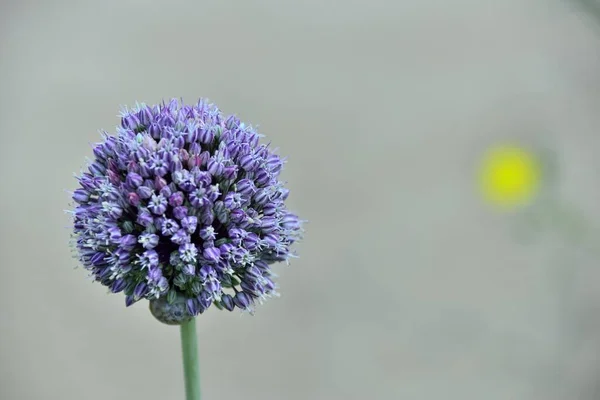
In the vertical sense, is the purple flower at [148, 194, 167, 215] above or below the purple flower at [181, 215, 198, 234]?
above

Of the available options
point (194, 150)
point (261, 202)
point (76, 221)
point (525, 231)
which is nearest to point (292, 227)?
point (261, 202)

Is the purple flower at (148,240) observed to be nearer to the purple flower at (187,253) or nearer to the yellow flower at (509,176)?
the purple flower at (187,253)

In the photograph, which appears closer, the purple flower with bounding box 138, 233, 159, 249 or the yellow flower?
the purple flower with bounding box 138, 233, 159, 249

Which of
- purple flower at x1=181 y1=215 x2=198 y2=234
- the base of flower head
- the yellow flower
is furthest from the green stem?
the yellow flower

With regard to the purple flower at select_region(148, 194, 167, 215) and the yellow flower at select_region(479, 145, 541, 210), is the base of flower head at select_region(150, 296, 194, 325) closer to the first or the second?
the purple flower at select_region(148, 194, 167, 215)

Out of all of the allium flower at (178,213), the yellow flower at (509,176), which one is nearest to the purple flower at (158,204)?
the allium flower at (178,213)

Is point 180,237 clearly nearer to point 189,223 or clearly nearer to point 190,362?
point 189,223
